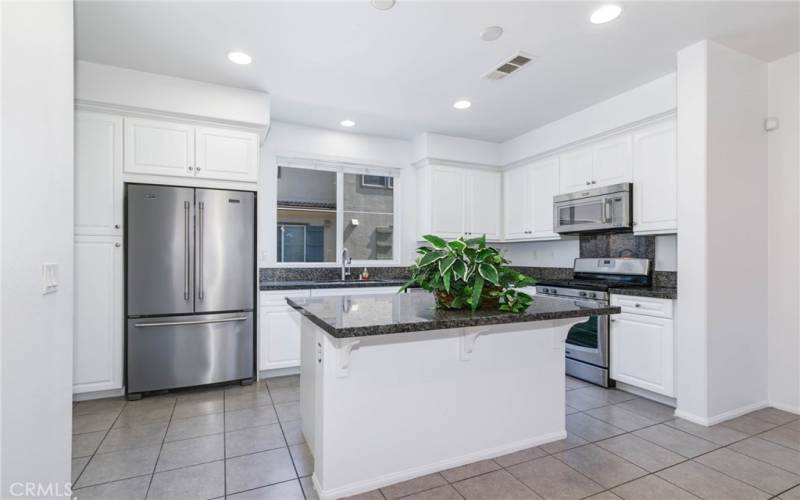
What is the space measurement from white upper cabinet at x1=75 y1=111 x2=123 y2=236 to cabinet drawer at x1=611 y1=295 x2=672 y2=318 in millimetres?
4223

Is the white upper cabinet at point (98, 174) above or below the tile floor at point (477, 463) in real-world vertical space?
above

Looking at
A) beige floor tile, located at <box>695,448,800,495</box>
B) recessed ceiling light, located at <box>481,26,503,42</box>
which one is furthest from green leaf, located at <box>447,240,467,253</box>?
beige floor tile, located at <box>695,448,800,495</box>

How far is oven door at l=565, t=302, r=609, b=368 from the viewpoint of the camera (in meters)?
3.47

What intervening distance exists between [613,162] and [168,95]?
3.94 meters

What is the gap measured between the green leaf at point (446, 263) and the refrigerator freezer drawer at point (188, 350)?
224 centimetres

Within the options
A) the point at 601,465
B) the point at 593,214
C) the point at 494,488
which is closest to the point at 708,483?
the point at 601,465

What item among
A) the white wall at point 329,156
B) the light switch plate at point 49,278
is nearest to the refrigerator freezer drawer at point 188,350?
the white wall at point 329,156

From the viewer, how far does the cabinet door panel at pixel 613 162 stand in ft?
11.5

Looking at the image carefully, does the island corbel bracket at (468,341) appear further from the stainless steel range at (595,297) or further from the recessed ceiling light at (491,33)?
the recessed ceiling light at (491,33)

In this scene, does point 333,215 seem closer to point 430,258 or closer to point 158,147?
point 158,147

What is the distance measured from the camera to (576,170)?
404cm

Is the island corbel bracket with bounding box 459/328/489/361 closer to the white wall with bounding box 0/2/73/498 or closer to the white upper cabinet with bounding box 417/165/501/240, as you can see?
the white wall with bounding box 0/2/73/498

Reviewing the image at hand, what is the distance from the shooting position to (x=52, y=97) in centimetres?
146

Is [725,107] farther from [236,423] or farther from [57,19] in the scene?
[236,423]
